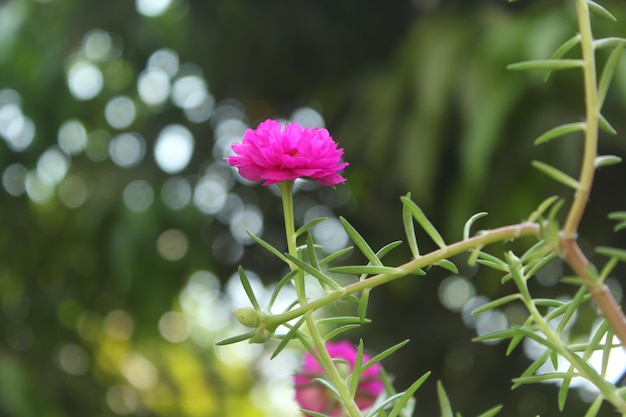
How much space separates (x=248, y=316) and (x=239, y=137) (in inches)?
41.2

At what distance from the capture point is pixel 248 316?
0.60 ft

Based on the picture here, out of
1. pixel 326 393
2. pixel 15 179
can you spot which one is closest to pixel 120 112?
pixel 15 179

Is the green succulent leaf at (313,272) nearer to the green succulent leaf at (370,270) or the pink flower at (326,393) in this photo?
the green succulent leaf at (370,270)

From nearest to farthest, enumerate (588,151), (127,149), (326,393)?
(588,151) → (326,393) → (127,149)

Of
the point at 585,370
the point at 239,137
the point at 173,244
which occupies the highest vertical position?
the point at 585,370

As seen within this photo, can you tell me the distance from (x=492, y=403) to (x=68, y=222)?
0.74 metres

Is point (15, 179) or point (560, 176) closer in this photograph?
point (560, 176)

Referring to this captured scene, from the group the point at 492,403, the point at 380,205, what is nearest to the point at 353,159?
the point at 380,205

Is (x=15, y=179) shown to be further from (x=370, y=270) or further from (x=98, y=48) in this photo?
(x=370, y=270)

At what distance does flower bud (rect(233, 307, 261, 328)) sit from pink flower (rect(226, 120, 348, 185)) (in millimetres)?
31

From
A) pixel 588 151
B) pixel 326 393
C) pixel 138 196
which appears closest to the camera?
pixel 588 151

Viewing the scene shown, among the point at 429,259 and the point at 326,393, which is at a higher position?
the point at 429,259

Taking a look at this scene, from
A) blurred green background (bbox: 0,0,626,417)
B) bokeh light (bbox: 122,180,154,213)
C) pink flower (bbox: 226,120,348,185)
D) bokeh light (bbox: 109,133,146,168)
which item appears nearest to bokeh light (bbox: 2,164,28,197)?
blurred green background (bbox: 0,0,626,417)

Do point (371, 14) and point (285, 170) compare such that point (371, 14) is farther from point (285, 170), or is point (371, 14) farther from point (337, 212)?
point (285, 170)
